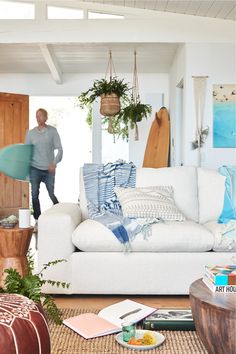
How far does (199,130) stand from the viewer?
5645mm

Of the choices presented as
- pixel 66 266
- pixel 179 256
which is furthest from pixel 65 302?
A: pixel 179 256

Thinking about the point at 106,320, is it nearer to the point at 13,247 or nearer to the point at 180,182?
the point at 13,247

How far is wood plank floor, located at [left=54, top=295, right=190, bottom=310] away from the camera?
121 inches

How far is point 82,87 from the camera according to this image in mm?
8383

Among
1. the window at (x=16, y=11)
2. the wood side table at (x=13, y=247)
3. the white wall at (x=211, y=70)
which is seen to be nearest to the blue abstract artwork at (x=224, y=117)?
the white wall at (x=211, y=70)

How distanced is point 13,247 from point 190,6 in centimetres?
347

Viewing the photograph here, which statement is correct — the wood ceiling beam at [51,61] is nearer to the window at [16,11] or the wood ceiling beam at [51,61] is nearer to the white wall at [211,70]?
the window at [16,11]

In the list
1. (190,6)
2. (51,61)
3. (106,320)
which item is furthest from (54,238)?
(51,61)

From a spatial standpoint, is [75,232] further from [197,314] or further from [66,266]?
[197,314]

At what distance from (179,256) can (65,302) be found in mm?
810

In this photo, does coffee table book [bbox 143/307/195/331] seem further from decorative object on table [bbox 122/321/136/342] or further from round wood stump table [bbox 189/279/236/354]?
round wood stump table [bbox 189/279/236/354]

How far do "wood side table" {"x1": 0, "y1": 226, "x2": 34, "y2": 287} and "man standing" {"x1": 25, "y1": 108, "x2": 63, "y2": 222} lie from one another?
2973 mm

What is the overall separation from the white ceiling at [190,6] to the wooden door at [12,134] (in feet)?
8.76

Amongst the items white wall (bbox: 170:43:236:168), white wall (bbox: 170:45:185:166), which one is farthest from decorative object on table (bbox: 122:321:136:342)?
white wall (bbox: 170:45:185:166)
